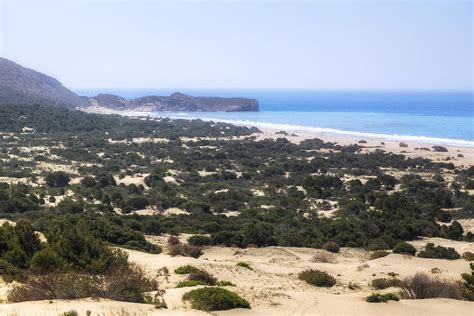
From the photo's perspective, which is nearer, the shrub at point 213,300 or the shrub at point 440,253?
the shrub at point 213,300

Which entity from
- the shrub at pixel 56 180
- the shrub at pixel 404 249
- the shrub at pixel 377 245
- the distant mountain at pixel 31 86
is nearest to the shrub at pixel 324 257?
the shrub at pixel 377 245

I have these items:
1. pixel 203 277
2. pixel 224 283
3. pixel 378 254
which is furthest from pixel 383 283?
pixel 203 277

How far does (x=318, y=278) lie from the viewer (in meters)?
15.0

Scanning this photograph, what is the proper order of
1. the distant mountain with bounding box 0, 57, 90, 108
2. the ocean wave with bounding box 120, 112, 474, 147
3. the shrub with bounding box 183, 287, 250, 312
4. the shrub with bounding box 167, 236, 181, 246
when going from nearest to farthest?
the shrub with bounding box 183, 287, 250, 312 → the shrub with bounding box 167, 236, 181, 246 → the ocean wave with bounding box 120, 112, 474, 147 → the distant mountain with bounding box 0, 57, 90, 108

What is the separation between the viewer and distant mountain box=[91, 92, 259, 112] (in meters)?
140

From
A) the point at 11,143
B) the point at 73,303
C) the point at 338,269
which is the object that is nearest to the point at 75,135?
the point at 11,143

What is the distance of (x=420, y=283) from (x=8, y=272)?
10811 mm

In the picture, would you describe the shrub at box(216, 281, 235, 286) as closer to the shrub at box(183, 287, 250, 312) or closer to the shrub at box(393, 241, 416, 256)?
the shrub at box(183, 287, 250, 312)

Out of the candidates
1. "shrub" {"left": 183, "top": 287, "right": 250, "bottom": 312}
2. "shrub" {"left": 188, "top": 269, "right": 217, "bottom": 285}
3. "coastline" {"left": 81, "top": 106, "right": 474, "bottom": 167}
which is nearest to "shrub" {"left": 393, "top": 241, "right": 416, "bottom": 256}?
"shrub" {"left": 188, "top": 269, "right": 217, "bottom": 285}

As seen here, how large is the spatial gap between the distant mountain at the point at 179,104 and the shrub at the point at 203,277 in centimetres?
12573

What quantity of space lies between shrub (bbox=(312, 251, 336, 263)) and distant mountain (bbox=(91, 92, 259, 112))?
122 meters

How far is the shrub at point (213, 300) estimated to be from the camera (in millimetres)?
10938

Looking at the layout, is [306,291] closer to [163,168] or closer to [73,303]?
[73,303]

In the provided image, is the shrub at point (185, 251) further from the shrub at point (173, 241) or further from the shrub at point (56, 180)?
the shrub at point (56, 180)
